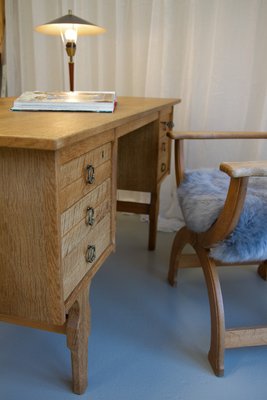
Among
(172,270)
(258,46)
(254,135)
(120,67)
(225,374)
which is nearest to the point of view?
(225,374)

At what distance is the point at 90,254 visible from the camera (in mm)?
836

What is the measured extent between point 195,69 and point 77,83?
0.65 meters

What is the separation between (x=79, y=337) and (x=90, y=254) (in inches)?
8.0

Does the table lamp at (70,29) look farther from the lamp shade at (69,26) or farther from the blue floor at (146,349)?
the blue floor at (146,349)

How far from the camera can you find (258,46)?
69.1 inches

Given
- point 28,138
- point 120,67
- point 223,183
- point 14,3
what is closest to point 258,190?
point 223,183

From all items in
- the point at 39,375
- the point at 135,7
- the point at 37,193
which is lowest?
the point at 39,375

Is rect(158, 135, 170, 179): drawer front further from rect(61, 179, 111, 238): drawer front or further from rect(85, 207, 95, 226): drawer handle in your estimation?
rect(85, 207, 95, 226): drawer handle

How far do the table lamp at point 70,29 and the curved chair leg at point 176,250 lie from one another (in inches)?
31.2

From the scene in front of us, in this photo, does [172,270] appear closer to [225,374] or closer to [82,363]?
[225,374]

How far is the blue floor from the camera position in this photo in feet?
3.24

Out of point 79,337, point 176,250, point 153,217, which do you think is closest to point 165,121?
point 153,217

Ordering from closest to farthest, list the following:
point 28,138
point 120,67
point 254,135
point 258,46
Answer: point 28,138 < point 254,135 < point 258,46 < point 120,67

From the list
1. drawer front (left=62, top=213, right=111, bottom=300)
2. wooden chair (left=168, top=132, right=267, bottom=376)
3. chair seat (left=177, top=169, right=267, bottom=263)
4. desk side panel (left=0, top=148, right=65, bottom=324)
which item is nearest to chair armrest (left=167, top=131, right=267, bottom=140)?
wooden chair (left=168, top=132, right=267, bottom=376)
